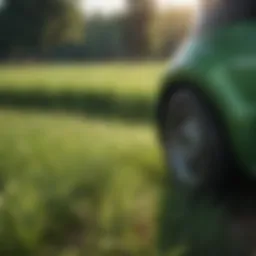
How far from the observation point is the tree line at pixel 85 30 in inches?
47.3

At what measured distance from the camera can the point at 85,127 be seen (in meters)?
1.23

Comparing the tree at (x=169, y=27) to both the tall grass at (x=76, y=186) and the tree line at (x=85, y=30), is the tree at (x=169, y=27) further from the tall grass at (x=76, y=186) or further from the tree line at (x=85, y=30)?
the tall grass at (x=76, y=186)

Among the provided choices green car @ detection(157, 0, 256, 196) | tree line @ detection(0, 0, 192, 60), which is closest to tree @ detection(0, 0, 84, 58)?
tree line @ detection(0, 0, 192, 60)

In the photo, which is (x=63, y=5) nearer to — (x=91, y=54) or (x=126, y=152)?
(x=91, y=54)

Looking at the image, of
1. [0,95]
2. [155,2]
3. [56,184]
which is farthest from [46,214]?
[155,2]

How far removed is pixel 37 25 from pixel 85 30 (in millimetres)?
60

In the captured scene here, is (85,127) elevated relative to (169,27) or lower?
lower

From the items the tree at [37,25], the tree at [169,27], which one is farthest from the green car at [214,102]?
the tree at [37,25]

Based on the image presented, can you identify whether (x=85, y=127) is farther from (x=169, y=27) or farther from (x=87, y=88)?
(x=169, y=27)

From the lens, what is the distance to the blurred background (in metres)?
1.20

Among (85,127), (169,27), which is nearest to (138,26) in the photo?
(169,27)

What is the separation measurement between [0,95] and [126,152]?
17 centimetres

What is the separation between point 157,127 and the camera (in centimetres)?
123

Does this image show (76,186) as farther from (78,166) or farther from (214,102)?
(214,102)
